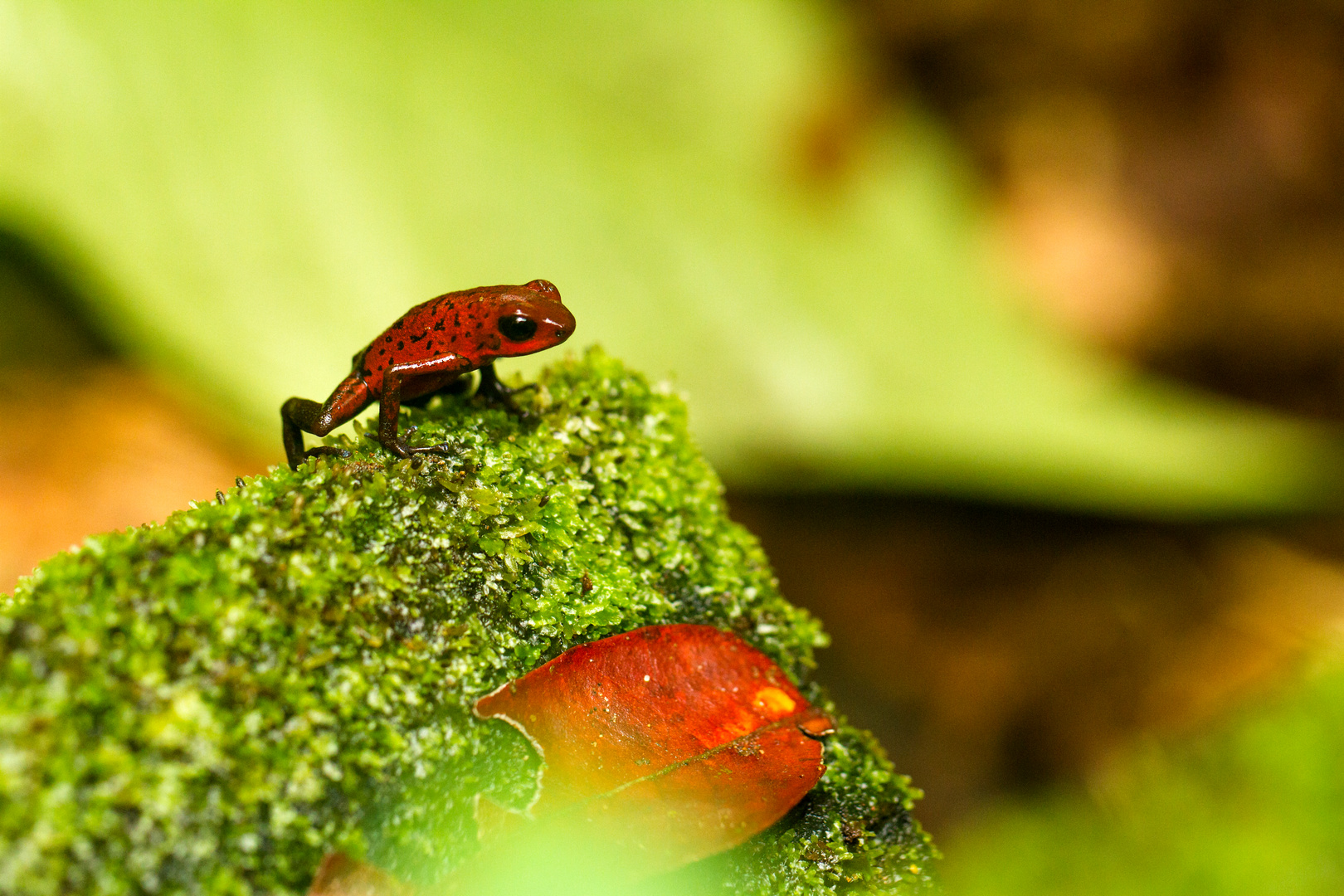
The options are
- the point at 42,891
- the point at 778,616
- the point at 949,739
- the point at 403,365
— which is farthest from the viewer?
the point at 949,739

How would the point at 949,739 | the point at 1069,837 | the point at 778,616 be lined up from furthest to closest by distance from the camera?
the point at 949,739 → the point at 1069,837 → the point at 778,616

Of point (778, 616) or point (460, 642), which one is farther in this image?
point (778, 616)

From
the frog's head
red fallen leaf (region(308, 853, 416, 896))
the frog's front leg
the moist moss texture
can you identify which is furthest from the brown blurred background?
red fallen leaf (region(308, 853, 416, 896))

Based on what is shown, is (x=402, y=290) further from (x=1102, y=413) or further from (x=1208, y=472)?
(x=1208, y=472)

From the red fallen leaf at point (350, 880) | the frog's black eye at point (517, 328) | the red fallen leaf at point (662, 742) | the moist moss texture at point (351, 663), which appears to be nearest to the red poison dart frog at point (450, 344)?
the frog's black eye at point (517, 328)

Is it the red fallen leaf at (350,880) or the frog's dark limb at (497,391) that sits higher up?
the frog's dark limb at (497,391)

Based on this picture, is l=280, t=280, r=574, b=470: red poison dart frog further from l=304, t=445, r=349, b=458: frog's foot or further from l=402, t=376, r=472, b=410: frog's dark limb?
l=304, t=445, r=349, b=458: frog's foot

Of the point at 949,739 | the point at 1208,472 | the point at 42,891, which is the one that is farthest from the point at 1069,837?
the point at 42,891

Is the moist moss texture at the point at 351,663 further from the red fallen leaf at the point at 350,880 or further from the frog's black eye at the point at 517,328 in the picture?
the frog's black eye at the point at 517,328
